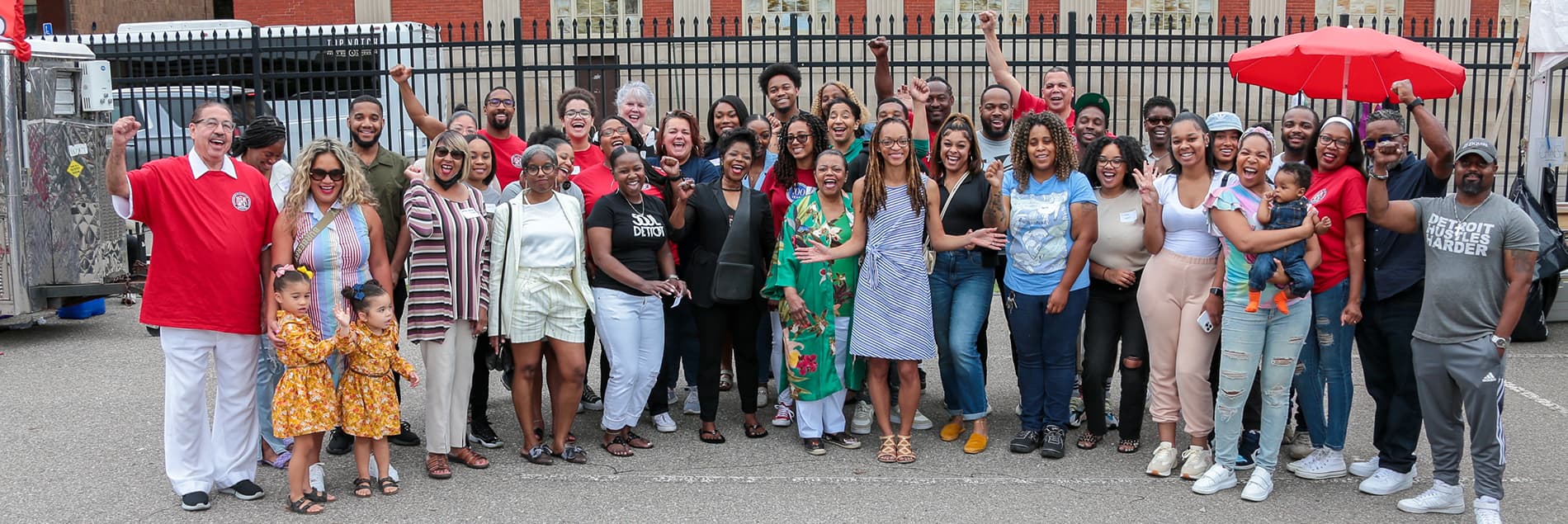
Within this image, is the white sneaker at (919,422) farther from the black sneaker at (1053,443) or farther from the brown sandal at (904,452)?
the black sneaker at (1053,443)

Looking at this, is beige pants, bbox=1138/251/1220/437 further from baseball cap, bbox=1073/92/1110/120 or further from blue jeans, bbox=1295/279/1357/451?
baseball cap, bbox=1073/92/1110/120

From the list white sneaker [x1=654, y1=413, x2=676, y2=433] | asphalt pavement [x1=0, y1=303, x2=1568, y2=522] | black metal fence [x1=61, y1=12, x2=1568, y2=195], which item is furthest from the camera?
black metal fence [x1=61, y1=12, x2=1568, y2=195]

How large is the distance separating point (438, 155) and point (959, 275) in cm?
249

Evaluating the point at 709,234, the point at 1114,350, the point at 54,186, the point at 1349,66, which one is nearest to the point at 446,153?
the point at 709,234

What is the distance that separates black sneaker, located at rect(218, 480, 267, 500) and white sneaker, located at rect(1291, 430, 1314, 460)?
465 centimetres

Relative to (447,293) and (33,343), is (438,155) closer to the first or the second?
(447,293)

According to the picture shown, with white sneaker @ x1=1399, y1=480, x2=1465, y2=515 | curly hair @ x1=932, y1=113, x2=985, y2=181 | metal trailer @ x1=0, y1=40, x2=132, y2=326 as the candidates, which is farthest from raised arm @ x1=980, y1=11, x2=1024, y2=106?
metal trailer @ x1=0, y1=40, x2=132, y2=326

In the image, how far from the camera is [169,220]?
5.10 metres

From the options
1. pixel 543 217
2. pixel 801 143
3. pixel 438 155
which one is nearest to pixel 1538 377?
pixel 801 143

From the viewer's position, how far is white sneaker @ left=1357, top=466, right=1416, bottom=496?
5.32m

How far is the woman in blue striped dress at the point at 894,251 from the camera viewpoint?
5.89 m

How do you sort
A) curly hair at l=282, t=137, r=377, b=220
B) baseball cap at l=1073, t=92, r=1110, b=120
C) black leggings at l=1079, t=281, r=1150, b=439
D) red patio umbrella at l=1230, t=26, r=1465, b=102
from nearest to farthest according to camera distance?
1. curly hair at l=282, t=137, r=377, b=220
2. black leggings at l=1079, t=281, r=1150, b=439
3. red patio umbrella at l=1230, t=26, r=1465, b=102
4. baseball cap at l=1073, t=92, r=1110, b=120

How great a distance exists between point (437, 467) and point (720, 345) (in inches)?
60.4

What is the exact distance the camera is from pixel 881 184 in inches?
233
